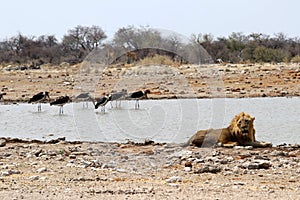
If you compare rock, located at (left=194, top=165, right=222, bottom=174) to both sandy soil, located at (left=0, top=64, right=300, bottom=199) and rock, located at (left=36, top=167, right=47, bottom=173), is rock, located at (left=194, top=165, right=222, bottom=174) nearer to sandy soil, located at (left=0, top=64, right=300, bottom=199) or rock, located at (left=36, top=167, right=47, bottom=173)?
sandy soil, located at (left=0, top=64, right=300, bottom=199)

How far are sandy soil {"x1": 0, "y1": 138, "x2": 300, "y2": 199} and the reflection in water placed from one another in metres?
1.89

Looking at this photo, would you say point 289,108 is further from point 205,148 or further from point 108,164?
point 108,164

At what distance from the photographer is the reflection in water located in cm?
1256

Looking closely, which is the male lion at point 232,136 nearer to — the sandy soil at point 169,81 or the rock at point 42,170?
the rock at point 42,170

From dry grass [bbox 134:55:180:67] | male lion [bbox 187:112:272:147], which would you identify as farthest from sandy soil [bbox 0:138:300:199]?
dry grass [bbox 134:55:180:67]

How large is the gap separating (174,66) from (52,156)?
20.5 m

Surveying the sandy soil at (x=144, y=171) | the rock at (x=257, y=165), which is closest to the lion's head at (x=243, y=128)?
the sandy soil at (x=144, y=171)

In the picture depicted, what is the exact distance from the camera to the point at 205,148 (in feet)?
33.0

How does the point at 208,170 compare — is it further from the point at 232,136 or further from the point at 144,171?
the point at 232,136

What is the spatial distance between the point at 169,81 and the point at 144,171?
18.1 meters

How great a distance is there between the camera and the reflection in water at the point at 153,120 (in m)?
12.6

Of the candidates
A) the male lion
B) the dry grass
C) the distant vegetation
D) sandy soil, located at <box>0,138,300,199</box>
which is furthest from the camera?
the distant vegetation

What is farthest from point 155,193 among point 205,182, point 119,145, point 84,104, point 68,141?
point 84,104

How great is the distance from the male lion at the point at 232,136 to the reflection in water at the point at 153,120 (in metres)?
1.00
